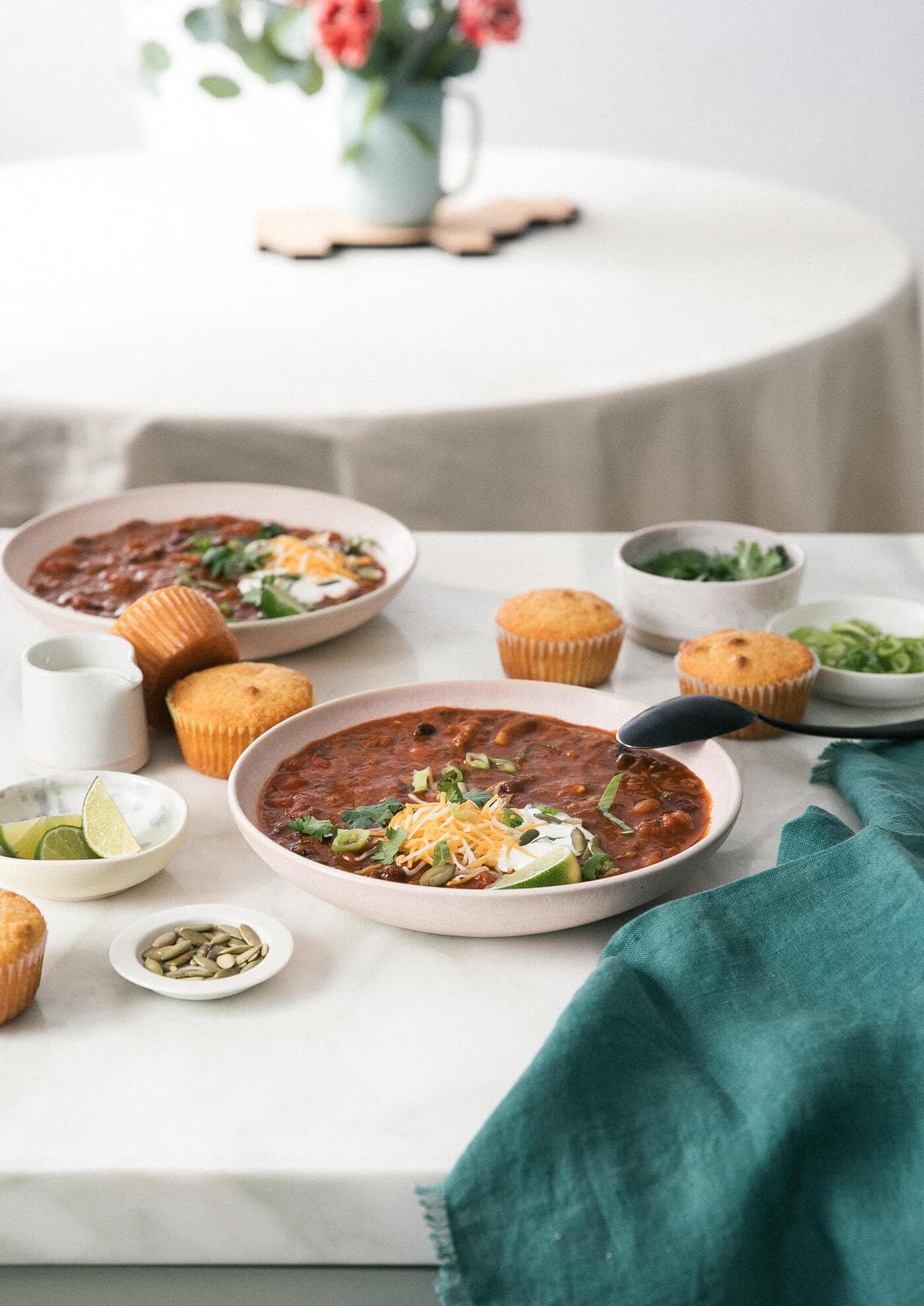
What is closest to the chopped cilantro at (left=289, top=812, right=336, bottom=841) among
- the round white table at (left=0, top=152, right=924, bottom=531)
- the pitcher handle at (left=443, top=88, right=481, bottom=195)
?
the round white table at (left=0, top=152, right=924, bottom=531)

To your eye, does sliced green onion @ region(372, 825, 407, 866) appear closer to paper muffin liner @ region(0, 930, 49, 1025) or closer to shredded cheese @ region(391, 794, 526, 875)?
shredded cheese @ region(391, 794, 526, 875)

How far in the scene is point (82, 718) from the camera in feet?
4.26

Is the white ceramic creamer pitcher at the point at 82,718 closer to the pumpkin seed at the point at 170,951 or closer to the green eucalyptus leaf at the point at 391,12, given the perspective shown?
the pumpkin seed at the point at 170,951

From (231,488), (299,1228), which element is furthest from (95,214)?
(299,1228)

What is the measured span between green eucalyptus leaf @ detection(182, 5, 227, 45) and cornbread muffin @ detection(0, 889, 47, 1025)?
7.67 feet

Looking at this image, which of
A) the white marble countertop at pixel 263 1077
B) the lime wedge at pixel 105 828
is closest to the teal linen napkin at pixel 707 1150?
the white marble countertop at pixel 263 1077

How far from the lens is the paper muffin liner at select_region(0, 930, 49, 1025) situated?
3.21ft

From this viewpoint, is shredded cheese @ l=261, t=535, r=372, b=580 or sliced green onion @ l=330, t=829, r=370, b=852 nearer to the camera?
sliced green onion @ l=330, t=829, r=370, b=852

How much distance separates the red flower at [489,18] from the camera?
2734 mm

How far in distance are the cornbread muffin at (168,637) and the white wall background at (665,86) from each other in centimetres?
465

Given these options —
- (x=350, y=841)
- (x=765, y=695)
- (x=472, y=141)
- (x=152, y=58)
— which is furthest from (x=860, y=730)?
(x=152, y=58)

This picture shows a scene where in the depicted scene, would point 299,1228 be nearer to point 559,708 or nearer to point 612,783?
point 612,783

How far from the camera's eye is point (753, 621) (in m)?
1.60

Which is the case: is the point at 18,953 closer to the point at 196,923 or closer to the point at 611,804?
the point at 196,923
